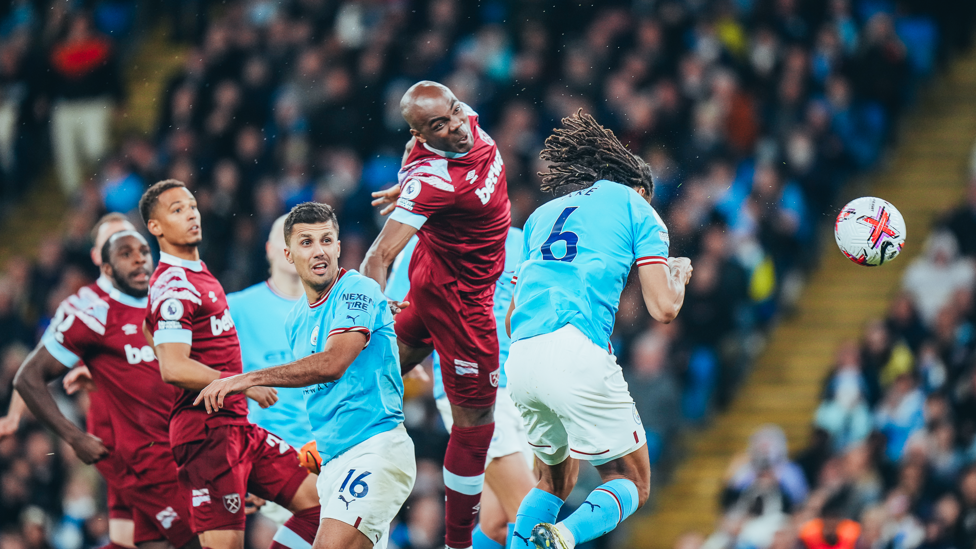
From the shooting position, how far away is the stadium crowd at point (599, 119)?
13406 millimetres

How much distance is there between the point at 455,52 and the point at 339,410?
37.1 ft

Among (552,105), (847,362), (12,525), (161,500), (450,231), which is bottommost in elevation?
(12,525)

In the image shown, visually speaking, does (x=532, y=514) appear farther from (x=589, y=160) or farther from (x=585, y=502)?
(x=589, y=160)

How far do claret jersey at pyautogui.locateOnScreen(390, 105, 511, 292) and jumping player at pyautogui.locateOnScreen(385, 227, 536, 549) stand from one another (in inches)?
22.0

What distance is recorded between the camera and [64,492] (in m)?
13.6

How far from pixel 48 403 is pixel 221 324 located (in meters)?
1.60

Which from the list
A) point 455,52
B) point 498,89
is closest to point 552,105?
point 498,89

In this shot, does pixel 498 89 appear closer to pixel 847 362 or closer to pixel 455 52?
pixel 455 52

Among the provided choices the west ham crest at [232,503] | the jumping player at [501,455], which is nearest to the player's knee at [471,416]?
the jumping player at [501,455]

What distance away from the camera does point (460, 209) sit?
280 inches

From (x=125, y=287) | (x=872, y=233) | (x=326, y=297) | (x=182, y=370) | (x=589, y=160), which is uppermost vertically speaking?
(x=589, y=160)

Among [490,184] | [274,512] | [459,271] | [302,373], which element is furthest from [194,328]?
[274,512]

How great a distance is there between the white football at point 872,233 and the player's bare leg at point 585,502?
2112 millimetres

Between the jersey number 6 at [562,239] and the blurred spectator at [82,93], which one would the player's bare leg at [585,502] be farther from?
the blurred spectator at [82,93]
